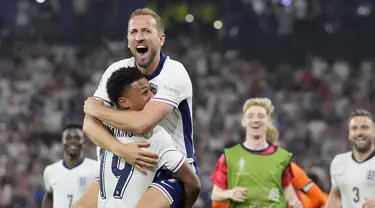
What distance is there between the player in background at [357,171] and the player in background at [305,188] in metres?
0.32

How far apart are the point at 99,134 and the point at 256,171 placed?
2907 mm

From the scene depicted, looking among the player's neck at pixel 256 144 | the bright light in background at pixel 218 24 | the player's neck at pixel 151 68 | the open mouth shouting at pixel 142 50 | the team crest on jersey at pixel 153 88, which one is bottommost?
the player's neck at pixel 256 144

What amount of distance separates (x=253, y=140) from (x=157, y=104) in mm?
2994

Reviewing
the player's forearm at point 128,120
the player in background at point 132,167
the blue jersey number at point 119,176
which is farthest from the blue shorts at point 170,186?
the player's forearm at point 128,120

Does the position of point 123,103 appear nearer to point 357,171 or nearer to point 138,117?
point 138,117

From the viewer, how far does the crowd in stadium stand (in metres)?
15.1

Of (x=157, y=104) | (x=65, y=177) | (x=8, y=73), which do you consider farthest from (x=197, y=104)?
(x=157, y=104)

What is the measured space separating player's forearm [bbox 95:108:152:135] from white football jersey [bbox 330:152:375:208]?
130 inches

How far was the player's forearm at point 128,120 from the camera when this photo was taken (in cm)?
496

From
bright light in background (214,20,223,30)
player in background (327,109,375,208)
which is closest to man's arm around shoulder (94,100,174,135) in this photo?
player in background (327,109,375,208)

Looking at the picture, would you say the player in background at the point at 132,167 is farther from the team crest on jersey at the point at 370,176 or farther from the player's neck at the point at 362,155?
the player's neck at the point at 362,155

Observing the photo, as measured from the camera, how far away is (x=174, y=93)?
5.30 metres

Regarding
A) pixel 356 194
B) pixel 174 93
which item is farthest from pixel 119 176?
pixel 356 194

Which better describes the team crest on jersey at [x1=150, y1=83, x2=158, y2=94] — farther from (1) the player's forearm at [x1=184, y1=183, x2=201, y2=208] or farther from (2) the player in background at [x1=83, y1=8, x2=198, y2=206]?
(1) the player's forearm at [x1=184, y1=183, x2=201, y2=208]
